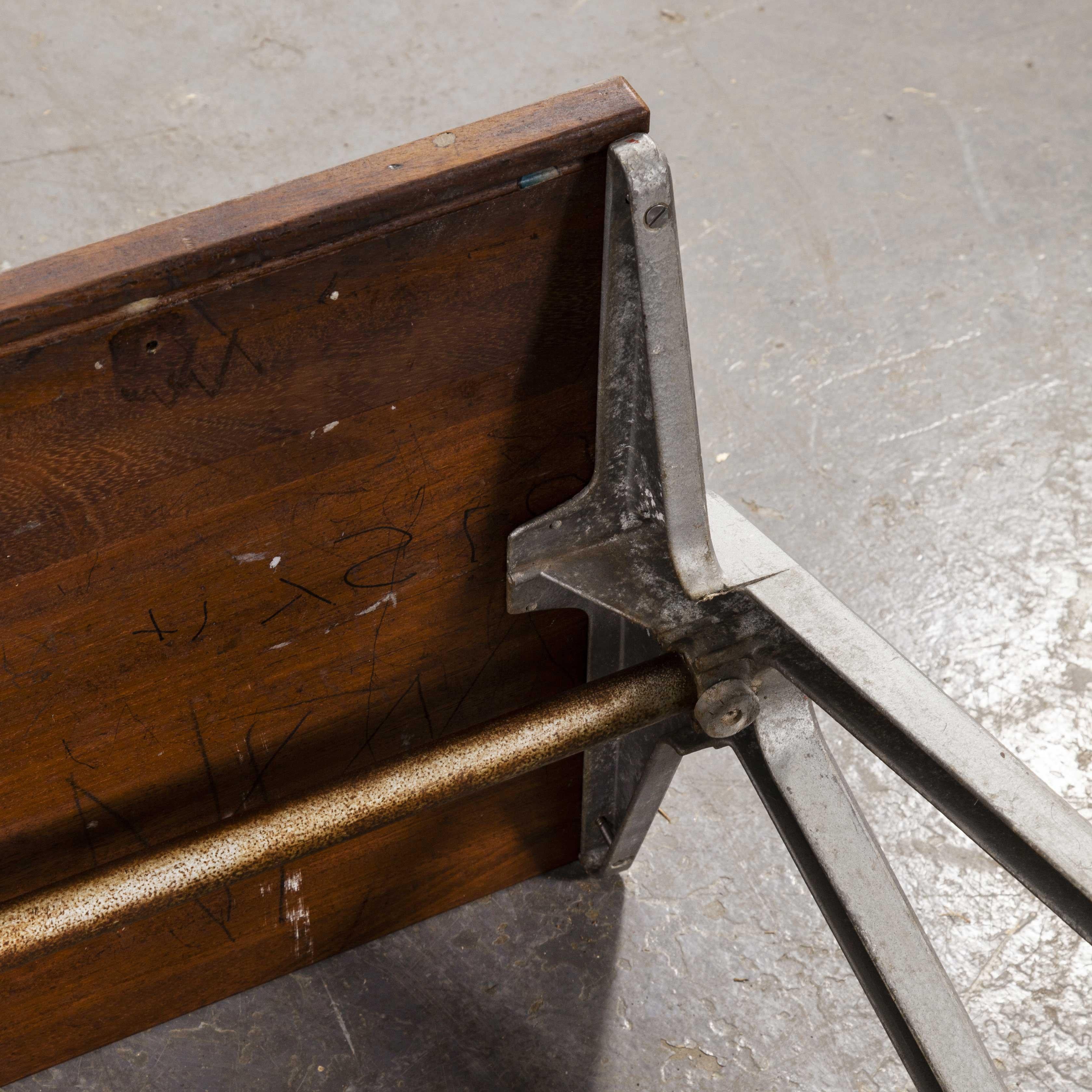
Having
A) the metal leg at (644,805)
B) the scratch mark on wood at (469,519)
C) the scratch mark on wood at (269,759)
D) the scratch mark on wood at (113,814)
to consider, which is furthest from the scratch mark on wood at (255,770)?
the metal leg at (644,805)

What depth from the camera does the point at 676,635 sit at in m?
1.05

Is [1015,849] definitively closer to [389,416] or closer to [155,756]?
[389,416]

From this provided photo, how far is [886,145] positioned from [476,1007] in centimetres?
191

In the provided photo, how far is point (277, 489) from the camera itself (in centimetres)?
90

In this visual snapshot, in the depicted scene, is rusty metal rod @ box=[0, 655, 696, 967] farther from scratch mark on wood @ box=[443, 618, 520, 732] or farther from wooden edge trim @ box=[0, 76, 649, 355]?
wooden edge trim @ box=[0, 76, 649, 355]

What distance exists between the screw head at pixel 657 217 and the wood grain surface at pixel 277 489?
45mm

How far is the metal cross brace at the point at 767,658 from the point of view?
33.8 inches

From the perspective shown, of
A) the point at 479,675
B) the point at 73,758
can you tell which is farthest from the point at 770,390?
the point at 73,758

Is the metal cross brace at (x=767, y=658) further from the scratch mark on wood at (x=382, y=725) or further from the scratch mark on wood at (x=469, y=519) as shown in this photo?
the scratch mark on wood at (x=382, y=725)

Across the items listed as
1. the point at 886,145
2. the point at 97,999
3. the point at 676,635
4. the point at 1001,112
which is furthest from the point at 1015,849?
the point at 1001,112

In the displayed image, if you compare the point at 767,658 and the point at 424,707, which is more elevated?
the point at 767,658

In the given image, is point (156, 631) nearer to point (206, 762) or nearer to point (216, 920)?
point (206, 762)

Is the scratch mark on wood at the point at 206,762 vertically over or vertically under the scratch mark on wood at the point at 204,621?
under

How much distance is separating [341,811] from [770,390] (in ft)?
4.40
